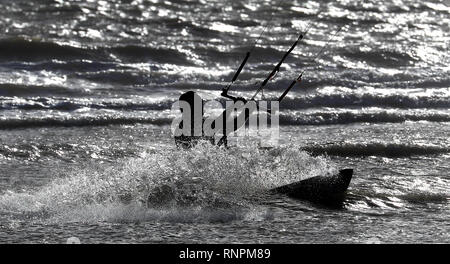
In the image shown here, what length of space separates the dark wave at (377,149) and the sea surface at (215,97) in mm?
44

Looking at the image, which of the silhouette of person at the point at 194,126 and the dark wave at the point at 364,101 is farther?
the dark wave at the point at 364,101

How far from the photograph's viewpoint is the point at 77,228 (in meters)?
8.76

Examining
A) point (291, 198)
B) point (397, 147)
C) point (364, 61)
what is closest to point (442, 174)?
point (397, 147)

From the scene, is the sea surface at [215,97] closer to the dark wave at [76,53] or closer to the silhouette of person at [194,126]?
the dark wave at [76,53]

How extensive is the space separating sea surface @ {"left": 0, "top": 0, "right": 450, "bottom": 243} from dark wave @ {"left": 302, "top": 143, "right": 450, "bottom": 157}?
0.04 meters

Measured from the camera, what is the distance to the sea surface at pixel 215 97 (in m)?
9.12

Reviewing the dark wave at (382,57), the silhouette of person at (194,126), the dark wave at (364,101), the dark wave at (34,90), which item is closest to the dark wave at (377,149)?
the silhouette of person at (194,126)

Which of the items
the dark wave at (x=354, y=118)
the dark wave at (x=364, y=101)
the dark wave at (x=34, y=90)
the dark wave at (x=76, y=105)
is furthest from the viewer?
the dark wave at (x=34, y=90)

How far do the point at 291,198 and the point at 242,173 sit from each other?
0.71m

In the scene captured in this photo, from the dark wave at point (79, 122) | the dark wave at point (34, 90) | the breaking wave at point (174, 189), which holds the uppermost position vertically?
the dark wave at point (34, 90)

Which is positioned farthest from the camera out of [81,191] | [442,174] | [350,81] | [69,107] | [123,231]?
[350,81]
